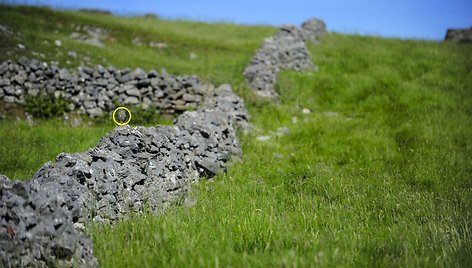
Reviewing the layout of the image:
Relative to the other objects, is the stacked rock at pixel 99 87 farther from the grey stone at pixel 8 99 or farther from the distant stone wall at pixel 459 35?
the distant stone wall at pixel 459 35

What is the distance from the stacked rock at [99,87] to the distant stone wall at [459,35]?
84.6 ft

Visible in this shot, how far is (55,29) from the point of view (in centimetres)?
2402

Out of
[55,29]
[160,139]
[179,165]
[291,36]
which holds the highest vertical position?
[291,36]

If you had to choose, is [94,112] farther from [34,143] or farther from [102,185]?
[102,185]

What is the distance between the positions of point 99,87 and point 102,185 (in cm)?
983

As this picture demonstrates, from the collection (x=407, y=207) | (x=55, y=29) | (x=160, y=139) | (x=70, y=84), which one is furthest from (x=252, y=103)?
(x=55, y=29)

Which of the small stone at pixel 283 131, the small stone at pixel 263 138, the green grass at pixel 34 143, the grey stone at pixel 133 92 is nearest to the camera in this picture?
the green grass at pixel 34 143

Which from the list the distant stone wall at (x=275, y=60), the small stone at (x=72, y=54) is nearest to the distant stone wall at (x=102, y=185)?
the distant stone wall at (x=275, y=60)

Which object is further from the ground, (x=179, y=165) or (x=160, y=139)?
(x=160, y=139)

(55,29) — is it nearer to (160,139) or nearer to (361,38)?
(160,139)

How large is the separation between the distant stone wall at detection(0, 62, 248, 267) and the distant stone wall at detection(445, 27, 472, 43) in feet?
91.9

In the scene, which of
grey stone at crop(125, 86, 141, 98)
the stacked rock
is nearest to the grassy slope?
the stacked rock

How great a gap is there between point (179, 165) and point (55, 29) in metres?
21.3

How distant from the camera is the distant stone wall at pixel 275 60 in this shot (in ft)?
55.7
